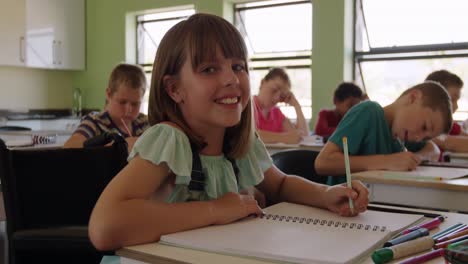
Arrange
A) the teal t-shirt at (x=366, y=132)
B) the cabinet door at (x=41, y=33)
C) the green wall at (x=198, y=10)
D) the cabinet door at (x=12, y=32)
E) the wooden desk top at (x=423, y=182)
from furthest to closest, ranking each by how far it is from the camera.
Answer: the cabinet door at (x=41, y=33), the cabinet door at (x=12, y=32), the green wall at (x=198, y=10), the teal t-shirt at (x=366, y=132), the wooden desk top at (x=423, y=182)

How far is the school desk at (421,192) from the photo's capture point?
1.75 m

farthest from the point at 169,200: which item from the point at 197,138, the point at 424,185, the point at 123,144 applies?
the point at 424,185

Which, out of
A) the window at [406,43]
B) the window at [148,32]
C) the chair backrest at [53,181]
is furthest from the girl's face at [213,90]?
the window at [148,32]

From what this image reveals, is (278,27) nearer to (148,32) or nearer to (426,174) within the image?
(148,32)

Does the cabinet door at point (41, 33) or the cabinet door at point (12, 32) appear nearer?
the cabinet door at point (12, 32)

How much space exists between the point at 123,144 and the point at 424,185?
3.48 feet

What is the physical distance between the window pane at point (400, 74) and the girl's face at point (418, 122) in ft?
8.76

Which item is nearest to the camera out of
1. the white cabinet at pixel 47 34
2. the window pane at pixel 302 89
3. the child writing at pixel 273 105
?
the child writing at pixel 273 105

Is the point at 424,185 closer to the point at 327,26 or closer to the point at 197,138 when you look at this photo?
the point at 197,138

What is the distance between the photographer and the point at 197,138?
121 cm

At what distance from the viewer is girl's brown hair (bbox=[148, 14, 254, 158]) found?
117cm

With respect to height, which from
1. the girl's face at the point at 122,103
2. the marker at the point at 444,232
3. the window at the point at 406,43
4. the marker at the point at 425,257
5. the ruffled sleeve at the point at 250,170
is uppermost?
the window at the point at 406,43

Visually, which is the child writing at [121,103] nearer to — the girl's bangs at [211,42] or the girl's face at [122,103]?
the girl's face at [122,103]

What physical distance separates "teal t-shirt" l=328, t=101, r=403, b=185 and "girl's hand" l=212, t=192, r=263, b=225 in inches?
44.8
